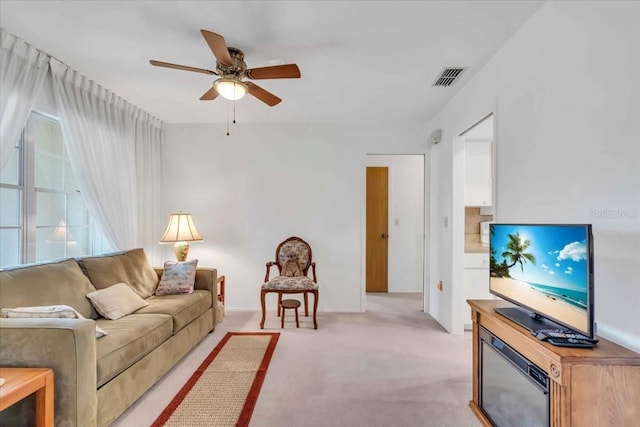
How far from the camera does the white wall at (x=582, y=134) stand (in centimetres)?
131

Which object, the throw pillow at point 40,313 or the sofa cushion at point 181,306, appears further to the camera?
the sofa cushion at point 181,306

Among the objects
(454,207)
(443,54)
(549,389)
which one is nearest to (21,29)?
(443,54)

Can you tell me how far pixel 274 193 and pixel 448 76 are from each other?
2.53 m

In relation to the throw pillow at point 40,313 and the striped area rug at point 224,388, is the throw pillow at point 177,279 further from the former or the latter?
the throw pillow at point 40,313

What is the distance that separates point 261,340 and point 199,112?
280 centimetres

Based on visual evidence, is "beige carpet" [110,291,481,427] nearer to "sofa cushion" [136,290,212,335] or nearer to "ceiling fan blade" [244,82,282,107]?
"sofa cushion" [136,290,212,335]

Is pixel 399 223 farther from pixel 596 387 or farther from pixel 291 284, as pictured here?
pixel 596 387

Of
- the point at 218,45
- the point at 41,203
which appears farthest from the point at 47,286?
the point at 218,45

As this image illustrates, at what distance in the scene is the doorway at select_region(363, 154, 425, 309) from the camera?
5379 mm

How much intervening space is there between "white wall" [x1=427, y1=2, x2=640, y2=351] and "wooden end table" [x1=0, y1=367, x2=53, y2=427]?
8.51 ft

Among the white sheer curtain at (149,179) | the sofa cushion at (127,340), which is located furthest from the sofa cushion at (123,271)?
the white sheer curtain at (149,179)

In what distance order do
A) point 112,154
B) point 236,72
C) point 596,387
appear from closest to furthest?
1. point 596,387
2. point 236,72
3. point 112,154

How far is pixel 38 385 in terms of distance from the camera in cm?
143

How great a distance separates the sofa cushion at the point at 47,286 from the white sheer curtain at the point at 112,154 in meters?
0.87
